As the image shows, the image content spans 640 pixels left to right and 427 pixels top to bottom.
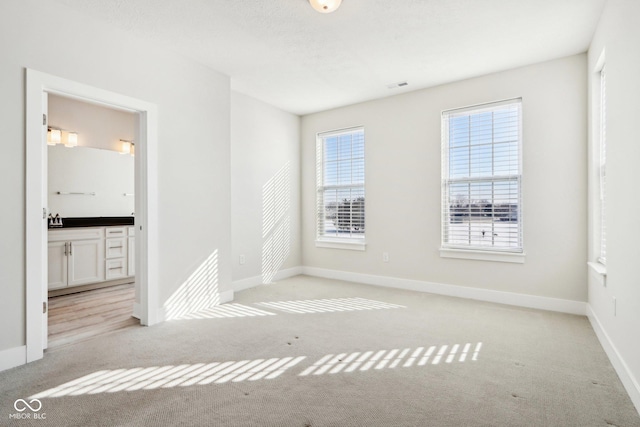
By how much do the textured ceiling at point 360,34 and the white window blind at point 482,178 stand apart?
557 mm

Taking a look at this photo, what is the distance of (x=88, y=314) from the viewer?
3.52 metres

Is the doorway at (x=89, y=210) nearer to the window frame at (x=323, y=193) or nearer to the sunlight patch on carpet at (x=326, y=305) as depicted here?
the sunlight patch on carpet at (x=326, y=305)

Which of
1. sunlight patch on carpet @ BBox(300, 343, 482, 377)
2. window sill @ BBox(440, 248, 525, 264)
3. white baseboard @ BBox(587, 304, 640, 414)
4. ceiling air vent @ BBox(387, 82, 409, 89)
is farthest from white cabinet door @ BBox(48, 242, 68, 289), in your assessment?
white baseboard @ BBox(587, 304, 640, 414)

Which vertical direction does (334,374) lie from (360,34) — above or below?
below

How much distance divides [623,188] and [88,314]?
15.5 ft

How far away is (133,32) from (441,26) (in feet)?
8.92

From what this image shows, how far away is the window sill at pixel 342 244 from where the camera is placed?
508 centimetres

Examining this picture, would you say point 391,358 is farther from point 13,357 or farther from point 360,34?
→ point 360,34

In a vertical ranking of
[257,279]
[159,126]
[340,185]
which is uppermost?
[159,126]

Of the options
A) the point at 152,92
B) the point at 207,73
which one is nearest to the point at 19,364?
the point at 152,92

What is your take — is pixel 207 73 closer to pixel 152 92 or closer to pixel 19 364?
pixel 152 92

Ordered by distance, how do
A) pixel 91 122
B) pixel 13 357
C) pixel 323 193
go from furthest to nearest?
pixel 323 193 → pixel 91 122 → pixel 13 357

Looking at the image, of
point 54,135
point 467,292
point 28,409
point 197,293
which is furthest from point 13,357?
point 467,292

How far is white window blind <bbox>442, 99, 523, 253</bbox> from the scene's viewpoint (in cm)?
387
